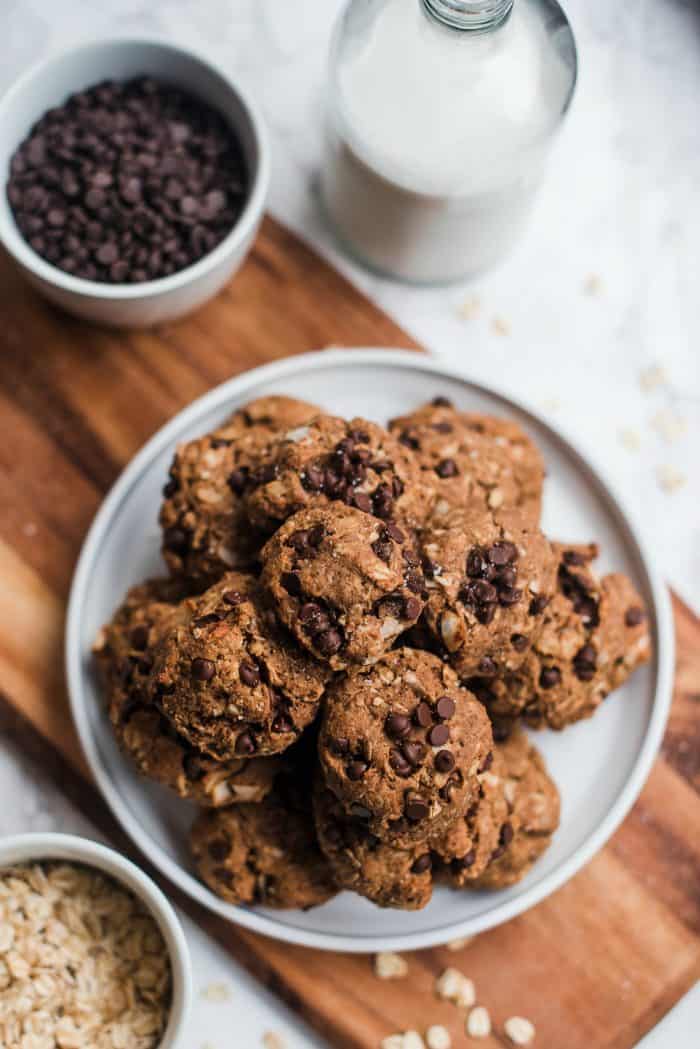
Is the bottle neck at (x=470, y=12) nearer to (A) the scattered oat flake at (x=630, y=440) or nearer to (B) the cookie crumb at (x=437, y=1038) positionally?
(A) the scattered oat flake at (x=630, y=440)

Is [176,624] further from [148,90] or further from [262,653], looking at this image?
[148,90]

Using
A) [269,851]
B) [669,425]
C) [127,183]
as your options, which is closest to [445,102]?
[127,183]

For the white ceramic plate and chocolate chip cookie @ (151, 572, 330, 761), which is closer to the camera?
chocolate chip cookie @ (151, 572, 330, 761)

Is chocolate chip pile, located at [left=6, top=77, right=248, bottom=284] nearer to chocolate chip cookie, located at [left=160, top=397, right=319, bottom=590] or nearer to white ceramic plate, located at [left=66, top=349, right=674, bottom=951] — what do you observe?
white ceramic plate, located at [left=66, top=349, right=674, bottom=951]

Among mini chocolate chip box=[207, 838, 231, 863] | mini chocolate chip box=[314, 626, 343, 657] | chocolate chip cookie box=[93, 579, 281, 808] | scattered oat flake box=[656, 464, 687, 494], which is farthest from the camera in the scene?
scattered oat flake box=[656, 464, 687, 494]

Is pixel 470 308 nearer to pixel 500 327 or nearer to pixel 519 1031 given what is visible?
pixel 500 327

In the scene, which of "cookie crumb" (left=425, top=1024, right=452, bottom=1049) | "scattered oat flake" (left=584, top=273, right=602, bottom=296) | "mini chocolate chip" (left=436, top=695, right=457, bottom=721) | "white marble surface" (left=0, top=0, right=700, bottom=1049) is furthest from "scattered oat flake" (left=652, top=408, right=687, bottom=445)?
"cookie crumb" (left=425, top=1024, right=452, bottom=1049)

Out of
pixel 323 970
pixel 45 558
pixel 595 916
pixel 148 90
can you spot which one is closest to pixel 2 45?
pixel 148 90

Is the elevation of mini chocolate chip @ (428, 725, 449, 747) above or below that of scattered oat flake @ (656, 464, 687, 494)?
above
